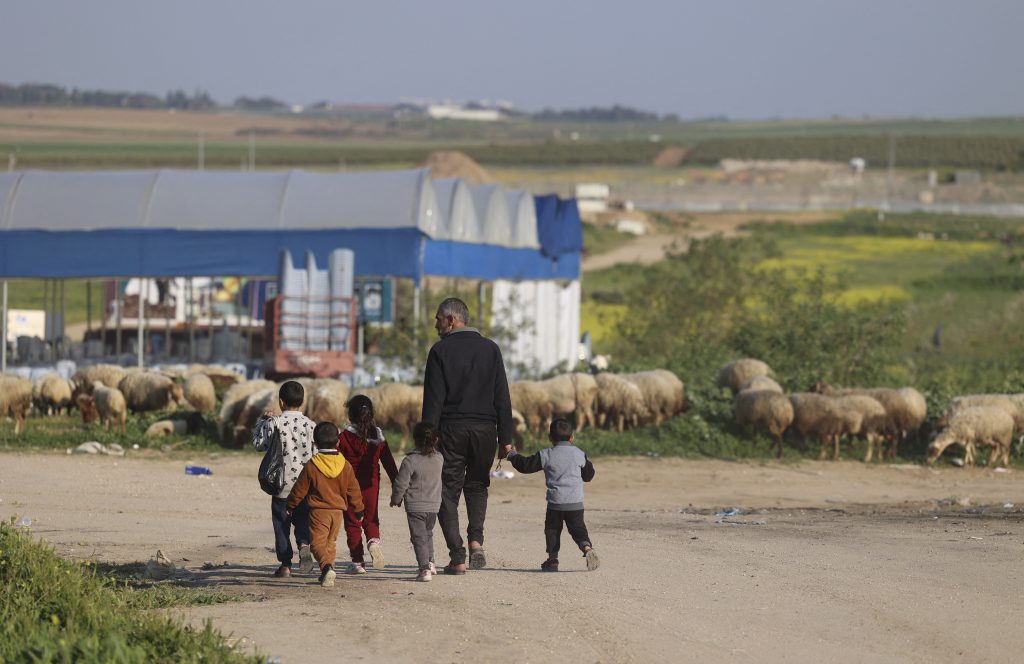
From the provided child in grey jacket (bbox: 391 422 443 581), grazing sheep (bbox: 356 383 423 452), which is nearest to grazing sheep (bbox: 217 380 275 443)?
grazing sheep (bbox: 356 383 423 452)

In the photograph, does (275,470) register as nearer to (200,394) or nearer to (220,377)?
(200,394)

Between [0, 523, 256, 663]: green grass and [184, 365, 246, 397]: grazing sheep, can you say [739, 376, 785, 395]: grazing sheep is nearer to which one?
[184, 365, 246, 397]: grazing sheep

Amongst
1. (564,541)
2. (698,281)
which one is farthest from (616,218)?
(564,541)

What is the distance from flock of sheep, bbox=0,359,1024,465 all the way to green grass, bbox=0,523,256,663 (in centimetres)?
842

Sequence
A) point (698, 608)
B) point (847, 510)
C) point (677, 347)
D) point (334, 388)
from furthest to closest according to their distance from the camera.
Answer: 1. point (677, 347)
2. point (334, 388)
3. point (847, 510)
4. point (698, 608)

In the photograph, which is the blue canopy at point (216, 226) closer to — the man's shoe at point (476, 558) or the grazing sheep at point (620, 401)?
the grazing sheep at point (620, 401)

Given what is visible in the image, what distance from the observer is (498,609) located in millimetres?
8680

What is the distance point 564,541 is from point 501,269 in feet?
55.9

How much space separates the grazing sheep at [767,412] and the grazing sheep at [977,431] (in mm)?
1837

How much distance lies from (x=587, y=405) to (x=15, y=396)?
751cm

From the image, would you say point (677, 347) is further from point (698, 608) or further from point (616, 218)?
point (616, 218)

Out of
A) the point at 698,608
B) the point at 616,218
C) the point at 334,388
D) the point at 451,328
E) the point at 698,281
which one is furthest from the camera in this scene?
the point at 616,218

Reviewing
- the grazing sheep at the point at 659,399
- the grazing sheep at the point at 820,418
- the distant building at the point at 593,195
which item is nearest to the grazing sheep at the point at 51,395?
the grazing sheep at the point at 659,399

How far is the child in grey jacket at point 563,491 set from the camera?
10.2 meters
